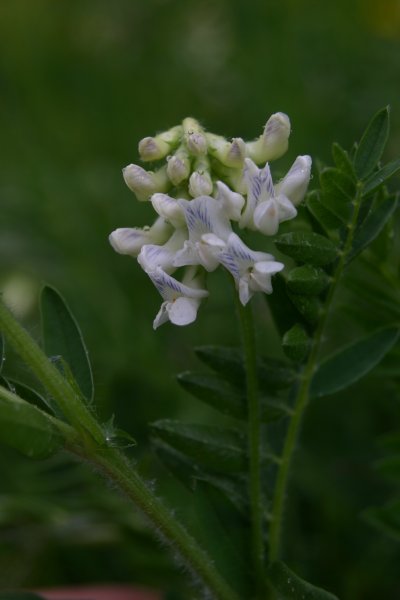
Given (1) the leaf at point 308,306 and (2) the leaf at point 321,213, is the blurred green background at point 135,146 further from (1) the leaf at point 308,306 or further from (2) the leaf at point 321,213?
(2) the leaf at point 321,213

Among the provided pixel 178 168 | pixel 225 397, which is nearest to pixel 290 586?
pixel 225 397

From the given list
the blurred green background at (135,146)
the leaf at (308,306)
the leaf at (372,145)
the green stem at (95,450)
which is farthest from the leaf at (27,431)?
the blurred green background at (135,146)

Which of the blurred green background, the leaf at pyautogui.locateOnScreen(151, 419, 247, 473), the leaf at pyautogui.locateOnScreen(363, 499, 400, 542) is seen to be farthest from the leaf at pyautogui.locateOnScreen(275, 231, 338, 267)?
the blurred green background

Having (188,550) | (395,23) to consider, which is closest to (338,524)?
(188,550)

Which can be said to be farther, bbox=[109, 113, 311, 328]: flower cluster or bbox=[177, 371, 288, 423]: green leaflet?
bbox=[177, 371, 288, 423]: green leaflet

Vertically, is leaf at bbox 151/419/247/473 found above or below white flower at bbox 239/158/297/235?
below

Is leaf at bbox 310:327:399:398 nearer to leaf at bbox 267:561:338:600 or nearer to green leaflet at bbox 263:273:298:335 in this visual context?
green leaflet at bbox 263:273:298:335
